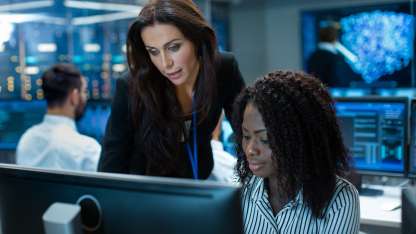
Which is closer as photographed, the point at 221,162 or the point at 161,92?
the point at 161,92

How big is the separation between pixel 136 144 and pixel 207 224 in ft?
2.57

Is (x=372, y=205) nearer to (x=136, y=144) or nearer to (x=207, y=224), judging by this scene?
(x=136, y=144)

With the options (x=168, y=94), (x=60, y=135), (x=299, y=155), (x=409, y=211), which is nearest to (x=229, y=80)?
(x=168, y=94)

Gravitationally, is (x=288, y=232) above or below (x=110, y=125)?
below

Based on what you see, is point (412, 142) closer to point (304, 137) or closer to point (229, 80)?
point (229, 80)

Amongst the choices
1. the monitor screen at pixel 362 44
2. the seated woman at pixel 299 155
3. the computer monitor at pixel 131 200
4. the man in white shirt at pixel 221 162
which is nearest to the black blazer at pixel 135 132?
the seated woman at pixel 299 155

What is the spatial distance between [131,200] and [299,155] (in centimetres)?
52

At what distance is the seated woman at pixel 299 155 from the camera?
115 centimetres

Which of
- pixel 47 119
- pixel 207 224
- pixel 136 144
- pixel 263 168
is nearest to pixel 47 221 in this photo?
pixel 207 224

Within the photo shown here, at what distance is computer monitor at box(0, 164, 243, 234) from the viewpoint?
0.69 metres

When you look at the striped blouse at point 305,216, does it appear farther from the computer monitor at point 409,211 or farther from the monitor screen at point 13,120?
the monitor screen at point 13,120

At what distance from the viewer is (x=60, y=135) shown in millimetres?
2223

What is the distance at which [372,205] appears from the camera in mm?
2041

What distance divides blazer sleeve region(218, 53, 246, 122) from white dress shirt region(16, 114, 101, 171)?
95 centimetres
